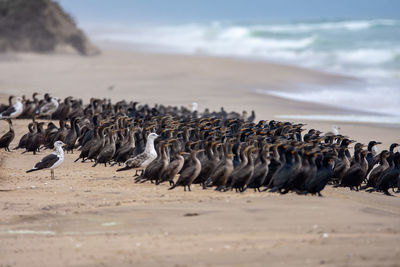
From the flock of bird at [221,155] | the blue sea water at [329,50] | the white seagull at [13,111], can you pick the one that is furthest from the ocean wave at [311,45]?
the flock of bird at [221,155]

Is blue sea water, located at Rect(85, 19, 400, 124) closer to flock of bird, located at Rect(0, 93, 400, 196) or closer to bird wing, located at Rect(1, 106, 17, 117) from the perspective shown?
flock of bird, located at Rect(0, 93, 400, 196)

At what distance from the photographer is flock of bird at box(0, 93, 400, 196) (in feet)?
43.3

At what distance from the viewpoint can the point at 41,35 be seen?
44.3 metres

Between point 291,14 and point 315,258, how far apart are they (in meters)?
136

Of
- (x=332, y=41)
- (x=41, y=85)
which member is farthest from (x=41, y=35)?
(x=332, y=41)

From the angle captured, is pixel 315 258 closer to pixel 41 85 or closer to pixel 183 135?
pixel 183 135

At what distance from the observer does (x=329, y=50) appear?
54.9 metres

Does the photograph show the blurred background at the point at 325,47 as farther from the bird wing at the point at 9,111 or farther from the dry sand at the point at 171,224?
the dry sand at the point at 171,224

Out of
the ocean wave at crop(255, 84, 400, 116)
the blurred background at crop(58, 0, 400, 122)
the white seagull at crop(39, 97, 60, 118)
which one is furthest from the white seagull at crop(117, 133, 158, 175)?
the ocean wave at crop(255, 84, 400, 116)

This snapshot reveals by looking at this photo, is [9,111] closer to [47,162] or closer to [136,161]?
[47,162]

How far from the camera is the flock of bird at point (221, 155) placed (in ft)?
43.3

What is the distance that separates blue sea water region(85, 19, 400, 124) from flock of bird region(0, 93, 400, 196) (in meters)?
9.87

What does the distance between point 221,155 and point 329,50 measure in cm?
4133

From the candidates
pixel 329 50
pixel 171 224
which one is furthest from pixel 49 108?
pixel 329 50
